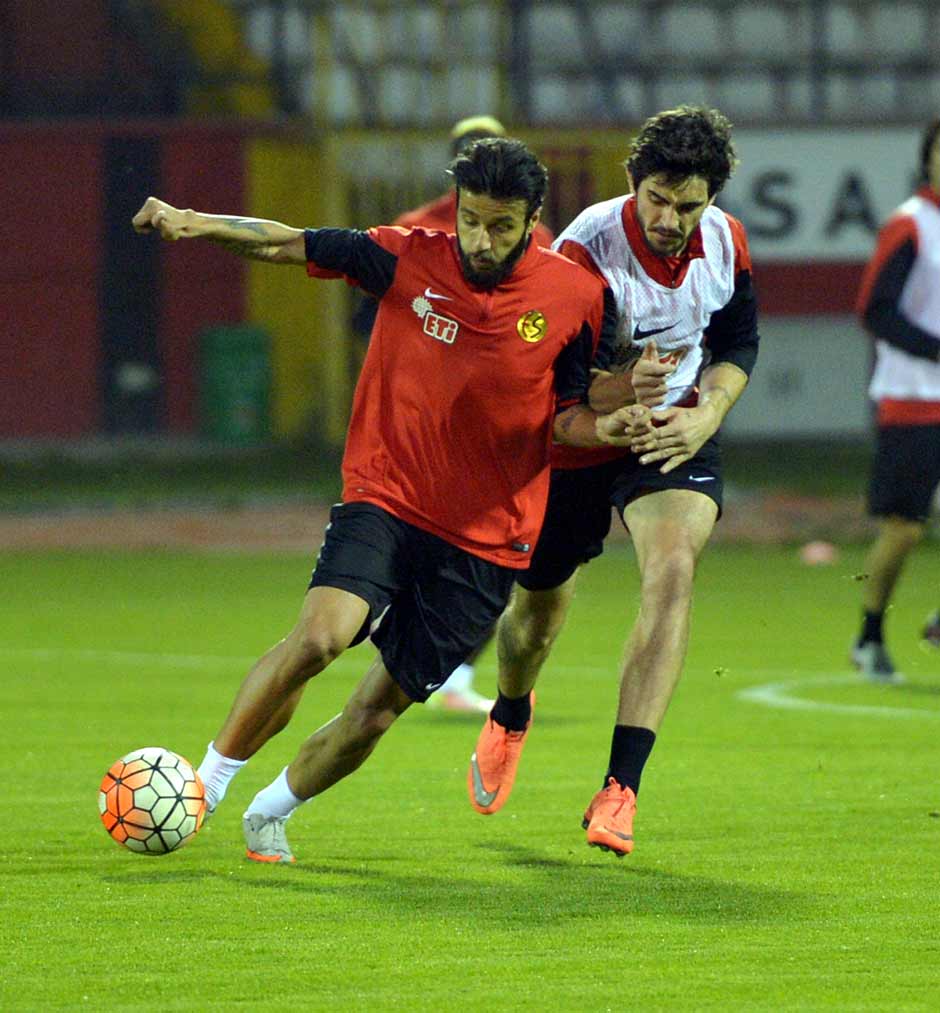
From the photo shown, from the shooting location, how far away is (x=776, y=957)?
5039 millimetres

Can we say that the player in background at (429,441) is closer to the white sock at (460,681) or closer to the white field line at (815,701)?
the white sock at (460,681)

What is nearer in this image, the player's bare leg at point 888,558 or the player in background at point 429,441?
the player in background at point 429,441

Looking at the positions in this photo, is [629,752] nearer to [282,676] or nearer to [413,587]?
[413,587]

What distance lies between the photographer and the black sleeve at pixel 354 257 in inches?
235

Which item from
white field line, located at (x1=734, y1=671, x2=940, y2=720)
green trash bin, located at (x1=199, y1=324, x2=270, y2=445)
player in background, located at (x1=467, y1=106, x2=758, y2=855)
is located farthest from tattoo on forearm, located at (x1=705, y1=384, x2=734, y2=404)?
green trash bin, located at (x1=199, y1=324, x2=270, y2=445)

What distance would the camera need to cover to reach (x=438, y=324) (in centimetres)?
596

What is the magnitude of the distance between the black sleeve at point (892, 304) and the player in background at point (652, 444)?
3.56 meters

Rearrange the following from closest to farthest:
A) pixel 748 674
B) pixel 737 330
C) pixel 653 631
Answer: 1. pixel 653 631
2. pixel 737 330
3. pixel 748 674

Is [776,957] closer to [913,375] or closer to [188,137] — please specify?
[913,375]

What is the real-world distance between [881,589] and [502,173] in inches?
196

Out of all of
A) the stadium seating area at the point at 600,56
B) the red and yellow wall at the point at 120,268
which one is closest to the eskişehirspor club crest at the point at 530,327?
the red and yellow wall at the point at 120,268

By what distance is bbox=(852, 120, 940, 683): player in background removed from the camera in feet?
33.1

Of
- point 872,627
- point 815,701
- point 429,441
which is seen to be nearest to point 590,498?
point 429,441

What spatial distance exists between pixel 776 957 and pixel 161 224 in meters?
2.42
